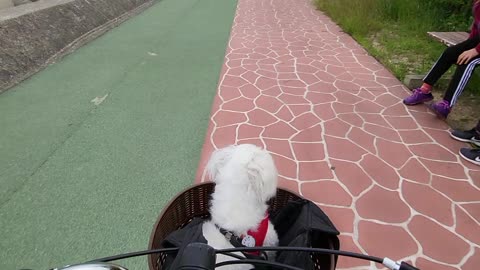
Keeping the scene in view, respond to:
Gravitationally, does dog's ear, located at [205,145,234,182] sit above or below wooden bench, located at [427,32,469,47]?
above

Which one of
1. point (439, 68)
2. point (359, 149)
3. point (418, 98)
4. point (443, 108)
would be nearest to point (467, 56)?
point (439, 68)

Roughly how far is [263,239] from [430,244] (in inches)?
48.1

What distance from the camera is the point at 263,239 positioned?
146 cm

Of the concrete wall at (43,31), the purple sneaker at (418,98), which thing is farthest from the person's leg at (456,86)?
the concrete wall at (43,31)

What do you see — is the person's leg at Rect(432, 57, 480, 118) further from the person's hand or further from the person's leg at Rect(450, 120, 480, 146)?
the person's leg at Rect(450, 120, 480, 146)

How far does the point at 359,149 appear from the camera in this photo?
2.88 m

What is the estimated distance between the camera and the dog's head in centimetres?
129

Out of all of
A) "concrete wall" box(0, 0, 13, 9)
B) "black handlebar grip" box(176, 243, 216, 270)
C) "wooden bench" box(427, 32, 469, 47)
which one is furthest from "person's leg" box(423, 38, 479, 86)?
"concrete wall" box(0, 0, 13, 9)

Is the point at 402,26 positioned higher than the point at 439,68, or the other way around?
the point at 439,68

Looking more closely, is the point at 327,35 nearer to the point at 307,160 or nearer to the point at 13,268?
the point at 307,160

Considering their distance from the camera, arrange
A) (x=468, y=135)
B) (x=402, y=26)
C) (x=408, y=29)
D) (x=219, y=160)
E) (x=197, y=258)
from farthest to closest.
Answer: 1. (x=402, y=26)
2. (x=408, y=29)
3. (x=468, y=135)
4. (x=219, y=160)
5. (x=197, y=258)

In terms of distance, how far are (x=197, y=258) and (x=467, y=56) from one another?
10.8 feet

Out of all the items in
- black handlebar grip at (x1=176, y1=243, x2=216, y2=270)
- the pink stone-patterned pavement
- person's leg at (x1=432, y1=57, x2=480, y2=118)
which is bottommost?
the pink stone-patterned pavement

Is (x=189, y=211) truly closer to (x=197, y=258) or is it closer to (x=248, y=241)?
(x=248, y=241)
